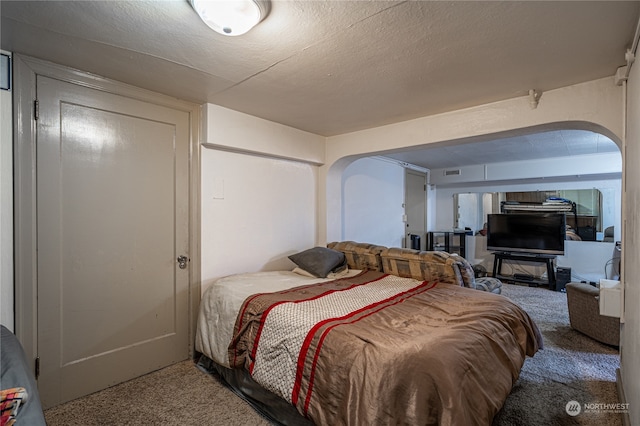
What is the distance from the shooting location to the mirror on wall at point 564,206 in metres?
4.88

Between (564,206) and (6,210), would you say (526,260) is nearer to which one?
(564,206)

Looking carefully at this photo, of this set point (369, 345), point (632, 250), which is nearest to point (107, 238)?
point (369, 345)

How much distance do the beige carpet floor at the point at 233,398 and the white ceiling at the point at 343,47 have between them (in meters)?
2.12

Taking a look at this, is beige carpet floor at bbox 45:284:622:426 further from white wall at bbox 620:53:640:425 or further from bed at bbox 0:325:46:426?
bed at bbox 0:325:46:426

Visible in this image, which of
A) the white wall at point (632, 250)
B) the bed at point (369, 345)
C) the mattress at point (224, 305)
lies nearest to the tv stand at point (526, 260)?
the bed at point (369, 345)

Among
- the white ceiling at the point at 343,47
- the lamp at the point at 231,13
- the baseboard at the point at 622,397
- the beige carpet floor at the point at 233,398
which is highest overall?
the white ceiling at the point at 343,47

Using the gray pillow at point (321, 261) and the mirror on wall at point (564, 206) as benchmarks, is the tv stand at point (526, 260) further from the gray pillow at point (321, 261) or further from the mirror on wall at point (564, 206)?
the gray pillow at point (321, 261)

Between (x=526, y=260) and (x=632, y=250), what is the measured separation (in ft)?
14.3

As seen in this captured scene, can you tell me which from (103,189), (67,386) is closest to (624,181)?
(103,189)

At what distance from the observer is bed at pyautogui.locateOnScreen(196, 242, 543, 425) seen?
126 cm

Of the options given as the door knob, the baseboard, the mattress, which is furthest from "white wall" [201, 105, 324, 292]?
the baseboard

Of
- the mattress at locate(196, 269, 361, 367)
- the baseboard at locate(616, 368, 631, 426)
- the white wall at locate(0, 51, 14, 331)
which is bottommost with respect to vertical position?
the baseboard at locate(616, 368, 631, 426)

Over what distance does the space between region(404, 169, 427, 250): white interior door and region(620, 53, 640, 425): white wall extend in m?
3.90

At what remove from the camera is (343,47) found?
164 centimetres
